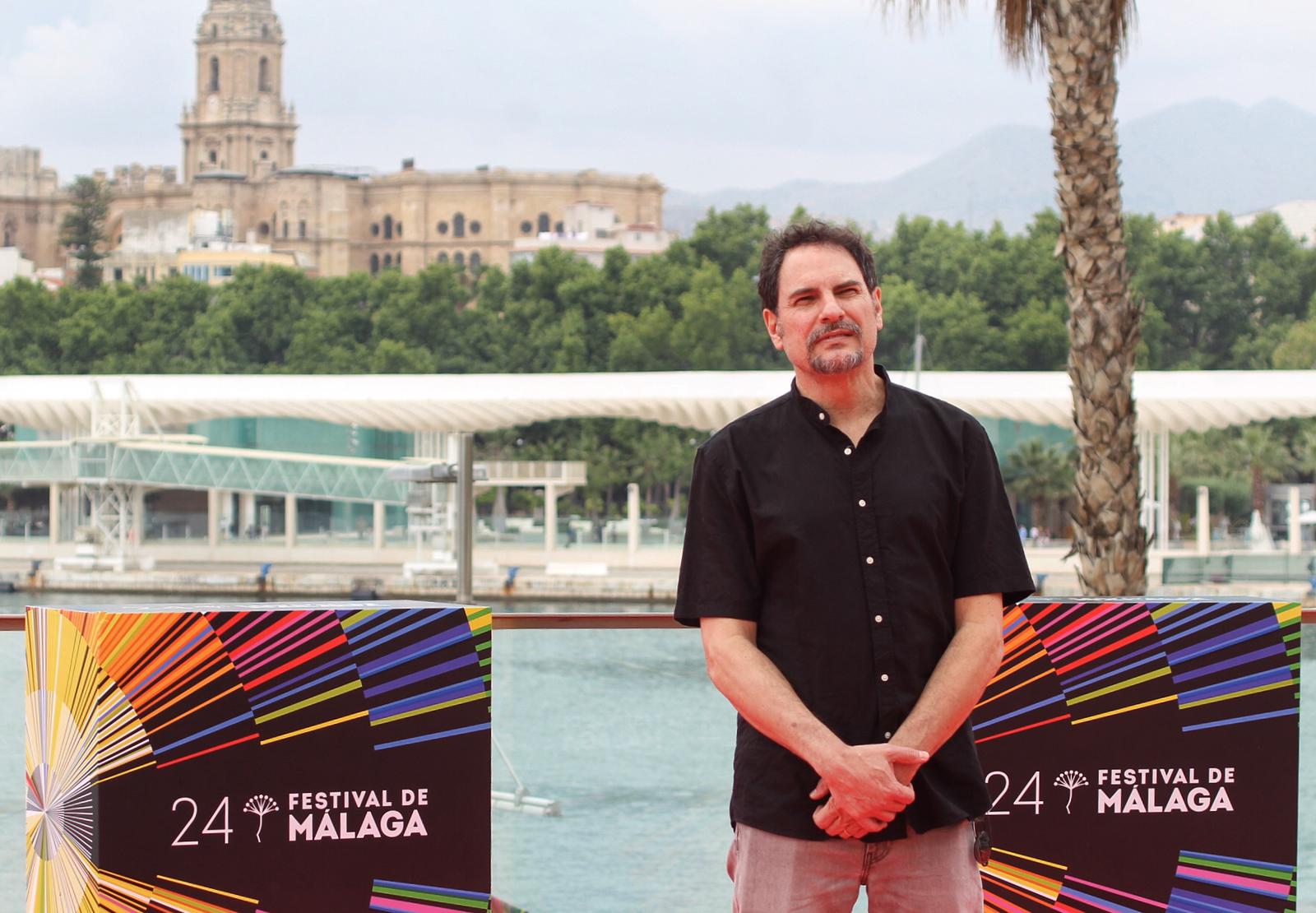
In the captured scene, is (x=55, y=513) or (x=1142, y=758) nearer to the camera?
(x=1142, y=758)

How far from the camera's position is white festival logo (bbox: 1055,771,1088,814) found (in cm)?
322

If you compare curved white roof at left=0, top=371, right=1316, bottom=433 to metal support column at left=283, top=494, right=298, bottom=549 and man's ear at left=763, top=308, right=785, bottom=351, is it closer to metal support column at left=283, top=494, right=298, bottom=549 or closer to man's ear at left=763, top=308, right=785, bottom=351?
metal support column at left=283, top=494, right=298, bottom=549

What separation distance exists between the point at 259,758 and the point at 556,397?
3334cm

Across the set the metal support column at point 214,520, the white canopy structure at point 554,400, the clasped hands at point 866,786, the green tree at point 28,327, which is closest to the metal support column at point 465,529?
the clasped hands at point 866,786

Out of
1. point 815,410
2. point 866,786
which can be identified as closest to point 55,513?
point 815,410

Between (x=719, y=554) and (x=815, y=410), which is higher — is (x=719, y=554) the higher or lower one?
the lower one

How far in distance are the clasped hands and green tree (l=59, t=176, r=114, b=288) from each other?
88.2 meters

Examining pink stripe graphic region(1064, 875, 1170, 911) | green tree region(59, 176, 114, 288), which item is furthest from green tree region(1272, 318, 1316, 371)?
green tree region(59, 176, 114, 288)

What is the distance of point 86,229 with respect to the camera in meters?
93.3

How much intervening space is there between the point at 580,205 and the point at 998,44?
296 ft

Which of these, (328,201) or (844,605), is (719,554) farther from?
(328,201)

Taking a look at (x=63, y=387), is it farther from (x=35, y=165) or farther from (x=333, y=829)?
(x=35, y=165)

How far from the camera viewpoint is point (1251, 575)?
3206cm

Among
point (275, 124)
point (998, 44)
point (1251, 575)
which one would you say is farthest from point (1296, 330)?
point (275, 124)
